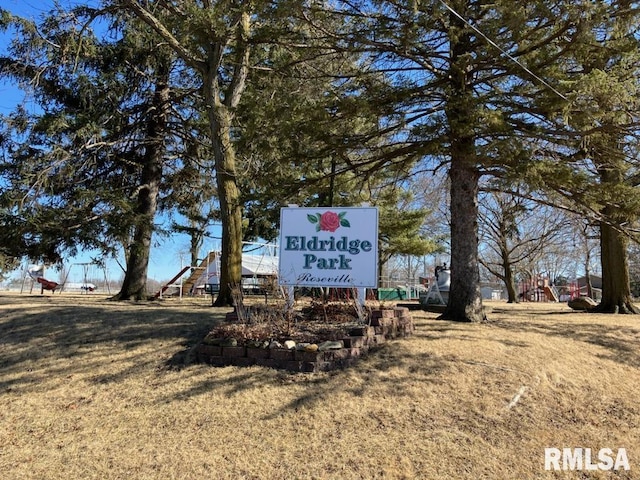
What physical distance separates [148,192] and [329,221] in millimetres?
9163

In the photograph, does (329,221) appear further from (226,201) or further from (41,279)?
(41,279)

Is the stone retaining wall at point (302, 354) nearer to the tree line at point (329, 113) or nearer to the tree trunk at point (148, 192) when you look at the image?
the tree line at point (329, 113)

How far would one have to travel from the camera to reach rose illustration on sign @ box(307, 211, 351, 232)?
7031 mm

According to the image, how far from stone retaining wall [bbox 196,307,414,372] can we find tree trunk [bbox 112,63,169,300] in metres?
8.16

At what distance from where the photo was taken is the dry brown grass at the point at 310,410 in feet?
12.4

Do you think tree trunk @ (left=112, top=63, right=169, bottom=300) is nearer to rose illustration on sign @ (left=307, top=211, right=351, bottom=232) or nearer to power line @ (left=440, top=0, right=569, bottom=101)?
rose illustration on sign @ (left=307, top=211, right=351, bottom=232)

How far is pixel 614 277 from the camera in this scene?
12.3m

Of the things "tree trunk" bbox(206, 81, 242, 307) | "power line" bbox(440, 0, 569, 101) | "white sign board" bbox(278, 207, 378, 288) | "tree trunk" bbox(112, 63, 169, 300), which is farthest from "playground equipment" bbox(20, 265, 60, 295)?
"power line" bbox(440, 0, 569, 101)

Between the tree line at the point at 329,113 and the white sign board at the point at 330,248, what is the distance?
1.72 meters

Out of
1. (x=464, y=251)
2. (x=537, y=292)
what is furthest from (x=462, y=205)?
(x=537, y=292)

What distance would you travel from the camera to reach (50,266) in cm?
1369

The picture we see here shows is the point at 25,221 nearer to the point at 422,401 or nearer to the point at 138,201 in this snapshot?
the point at 138,201

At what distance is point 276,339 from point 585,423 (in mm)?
3268

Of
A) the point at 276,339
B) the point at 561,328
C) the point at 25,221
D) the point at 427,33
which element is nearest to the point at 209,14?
the point at 427,33
